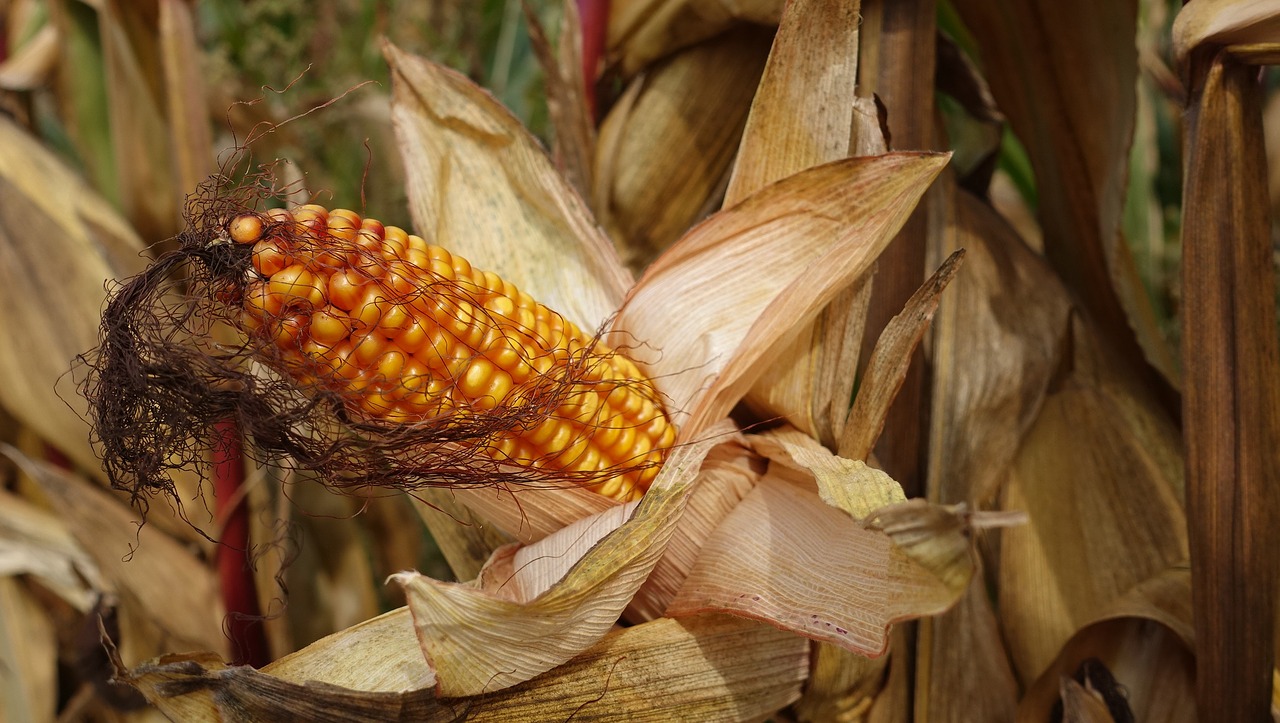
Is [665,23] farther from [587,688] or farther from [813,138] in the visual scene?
[587,688]

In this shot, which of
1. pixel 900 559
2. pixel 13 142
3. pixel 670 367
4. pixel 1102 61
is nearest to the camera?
pixel 900 559

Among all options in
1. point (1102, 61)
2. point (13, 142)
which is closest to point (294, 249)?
point (1102, 61)

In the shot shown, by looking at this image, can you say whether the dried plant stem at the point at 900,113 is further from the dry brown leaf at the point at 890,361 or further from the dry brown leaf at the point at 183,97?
the dry brown leaf at the point at 183,97

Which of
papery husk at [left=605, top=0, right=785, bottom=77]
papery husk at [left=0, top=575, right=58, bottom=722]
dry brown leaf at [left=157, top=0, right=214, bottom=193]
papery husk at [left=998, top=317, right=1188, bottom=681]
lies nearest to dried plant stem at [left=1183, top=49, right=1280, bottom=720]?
papery husk at [left=998, top=317, right=1188, bottom=681]

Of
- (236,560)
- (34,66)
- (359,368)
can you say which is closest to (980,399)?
(359,368)

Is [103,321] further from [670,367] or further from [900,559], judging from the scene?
[900,559]
